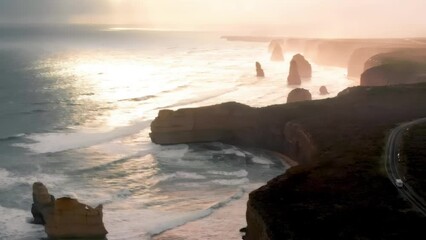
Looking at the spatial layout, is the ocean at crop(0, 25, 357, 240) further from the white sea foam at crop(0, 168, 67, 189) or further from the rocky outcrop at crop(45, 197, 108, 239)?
the rocky outcrop at crop(45, 197, 108, 239)

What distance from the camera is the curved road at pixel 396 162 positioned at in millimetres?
34562

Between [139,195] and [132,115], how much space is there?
47.3m

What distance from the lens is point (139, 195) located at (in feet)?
174

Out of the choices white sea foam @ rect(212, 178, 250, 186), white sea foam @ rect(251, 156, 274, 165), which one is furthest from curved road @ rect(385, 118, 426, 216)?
white sea foam @ rect(251, 156, 274, 165)

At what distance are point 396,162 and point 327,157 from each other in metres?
6.66

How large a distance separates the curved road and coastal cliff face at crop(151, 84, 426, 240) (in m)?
0.65

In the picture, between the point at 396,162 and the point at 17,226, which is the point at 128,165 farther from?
the point at 396,162

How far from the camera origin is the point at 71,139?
257ft

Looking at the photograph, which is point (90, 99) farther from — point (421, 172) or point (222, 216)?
point (421, 172)

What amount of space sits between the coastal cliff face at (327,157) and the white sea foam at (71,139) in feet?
33.8

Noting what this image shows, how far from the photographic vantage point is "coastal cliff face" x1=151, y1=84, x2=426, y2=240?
106ft

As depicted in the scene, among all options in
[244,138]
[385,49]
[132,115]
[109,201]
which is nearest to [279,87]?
[385,49]

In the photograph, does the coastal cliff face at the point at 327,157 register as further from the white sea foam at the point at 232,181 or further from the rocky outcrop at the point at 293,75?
the rocky outcrop at the point at 293,75

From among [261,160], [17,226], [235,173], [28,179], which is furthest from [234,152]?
[17,226]
